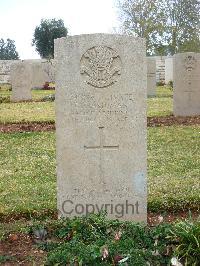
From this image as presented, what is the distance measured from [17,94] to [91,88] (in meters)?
17.7

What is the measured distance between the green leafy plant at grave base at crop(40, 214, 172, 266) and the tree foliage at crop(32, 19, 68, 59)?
42791mm

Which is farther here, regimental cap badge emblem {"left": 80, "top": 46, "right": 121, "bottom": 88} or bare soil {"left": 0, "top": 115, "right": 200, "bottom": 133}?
bare soil {"left": 0, "top": 115, "right": 200, "bottom": 133}

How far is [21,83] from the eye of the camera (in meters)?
22.2

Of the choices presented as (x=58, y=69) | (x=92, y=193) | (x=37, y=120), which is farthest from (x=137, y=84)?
(x=37, y=120)

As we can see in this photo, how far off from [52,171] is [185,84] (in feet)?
24.8

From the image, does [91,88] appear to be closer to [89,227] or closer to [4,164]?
[89,227]

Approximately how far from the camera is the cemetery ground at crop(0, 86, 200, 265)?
401 centimetres

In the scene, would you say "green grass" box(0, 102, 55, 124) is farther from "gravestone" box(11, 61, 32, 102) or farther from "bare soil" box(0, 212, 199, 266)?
"bare soil" box(0, 212, 199, 266)

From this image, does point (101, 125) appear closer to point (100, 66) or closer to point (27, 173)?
point (100, 66)

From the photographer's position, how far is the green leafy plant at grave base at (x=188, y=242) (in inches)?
155

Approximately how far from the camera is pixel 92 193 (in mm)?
5148

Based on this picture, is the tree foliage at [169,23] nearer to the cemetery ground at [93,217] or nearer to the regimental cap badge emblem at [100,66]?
the cemetery ground at [93,217]

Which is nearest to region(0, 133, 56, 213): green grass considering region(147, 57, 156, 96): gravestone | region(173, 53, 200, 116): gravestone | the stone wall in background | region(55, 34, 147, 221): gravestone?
region(55, 34, 147, 221): gravestone

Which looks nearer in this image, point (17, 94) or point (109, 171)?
point (109, 171)
